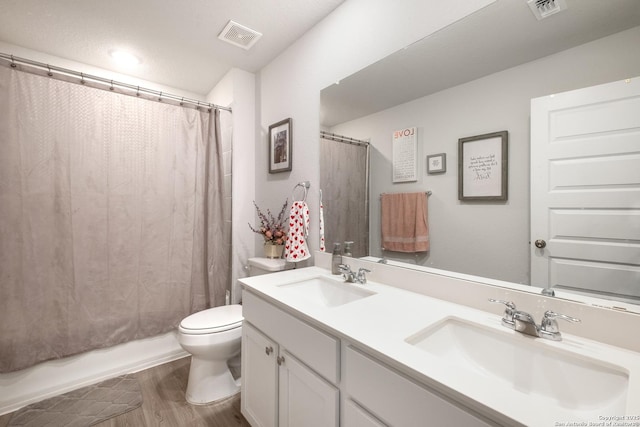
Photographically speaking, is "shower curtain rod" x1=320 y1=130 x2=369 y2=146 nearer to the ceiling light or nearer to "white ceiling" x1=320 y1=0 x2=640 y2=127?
"white ceiling" x1=320 y1=0 x2=640 y2=127

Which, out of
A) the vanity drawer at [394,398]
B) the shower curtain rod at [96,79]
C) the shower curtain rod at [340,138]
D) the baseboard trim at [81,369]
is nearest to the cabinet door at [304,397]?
the vanity drawer at [394,398]

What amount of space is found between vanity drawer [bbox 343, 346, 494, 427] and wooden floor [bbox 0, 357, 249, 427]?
111 cm

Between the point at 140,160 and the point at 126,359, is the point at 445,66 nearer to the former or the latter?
the point at 140,160

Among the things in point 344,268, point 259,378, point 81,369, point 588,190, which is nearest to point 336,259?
point 344,268

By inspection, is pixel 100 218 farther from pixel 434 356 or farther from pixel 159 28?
pixel 434 356

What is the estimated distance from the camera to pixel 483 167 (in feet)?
3.46

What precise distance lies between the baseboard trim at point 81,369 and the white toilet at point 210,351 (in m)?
0.58

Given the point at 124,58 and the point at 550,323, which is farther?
the point at 124,58

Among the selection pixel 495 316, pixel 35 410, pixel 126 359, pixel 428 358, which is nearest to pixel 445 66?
pixel 495 316

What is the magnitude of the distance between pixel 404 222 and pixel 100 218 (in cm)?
199

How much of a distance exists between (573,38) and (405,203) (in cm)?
78

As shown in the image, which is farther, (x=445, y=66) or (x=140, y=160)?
(x=140, y=160)

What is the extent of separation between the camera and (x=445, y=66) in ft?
3.87

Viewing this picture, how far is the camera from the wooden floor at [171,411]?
1534mm
